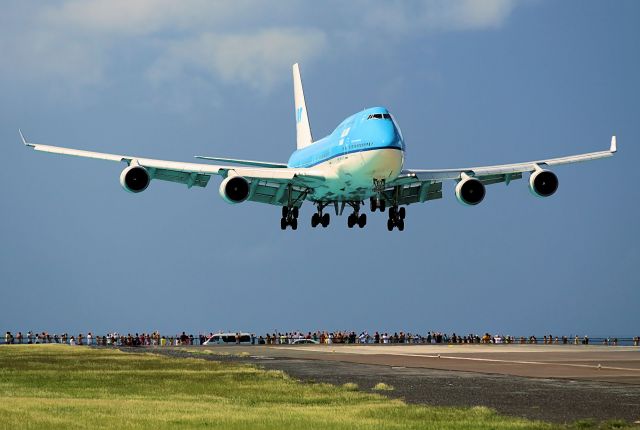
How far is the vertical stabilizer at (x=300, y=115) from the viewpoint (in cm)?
10431

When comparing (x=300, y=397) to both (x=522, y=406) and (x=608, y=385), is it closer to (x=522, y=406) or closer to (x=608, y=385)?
(x=522, y=406)

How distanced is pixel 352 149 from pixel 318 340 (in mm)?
61799

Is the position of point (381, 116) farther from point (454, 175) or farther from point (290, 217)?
point (290, 217)

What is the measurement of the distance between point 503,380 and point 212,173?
96.6 feet

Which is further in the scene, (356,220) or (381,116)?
(356,220)

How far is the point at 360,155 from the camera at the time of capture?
6031cm

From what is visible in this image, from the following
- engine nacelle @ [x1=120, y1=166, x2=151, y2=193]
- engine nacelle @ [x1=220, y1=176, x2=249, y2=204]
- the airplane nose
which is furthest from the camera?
engine nacelle @ [x1=220, y1=176, x2=249, y2=204]

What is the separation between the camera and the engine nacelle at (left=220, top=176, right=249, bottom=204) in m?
63.4

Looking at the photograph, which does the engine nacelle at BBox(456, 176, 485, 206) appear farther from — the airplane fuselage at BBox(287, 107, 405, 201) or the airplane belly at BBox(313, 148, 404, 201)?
the airplane belly at BBox(313, 148, 404, 201)

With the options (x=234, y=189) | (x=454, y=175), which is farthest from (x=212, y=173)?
(x=454, y=175)

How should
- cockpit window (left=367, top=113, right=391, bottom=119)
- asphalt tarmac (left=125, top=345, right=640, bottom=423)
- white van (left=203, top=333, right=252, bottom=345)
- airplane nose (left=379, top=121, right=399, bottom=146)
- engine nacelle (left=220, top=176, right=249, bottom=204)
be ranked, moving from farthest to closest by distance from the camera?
white van (left=203, top=333, right=252, bottom=345), engine nacelle (left=220, top=176, right=249, bottom=204), cockpit window (left=367, top=113, right=391, bottom=119), airplane nose (left=379, top=121, right=399, bottom=146), asphalt tarmac (left=125, top=345, right=640, bottom=423)

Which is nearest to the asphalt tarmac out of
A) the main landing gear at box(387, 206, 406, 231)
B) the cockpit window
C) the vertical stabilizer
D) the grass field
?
the grass field

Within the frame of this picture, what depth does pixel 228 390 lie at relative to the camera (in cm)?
3794

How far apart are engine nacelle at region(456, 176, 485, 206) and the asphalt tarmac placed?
34.9 ft
